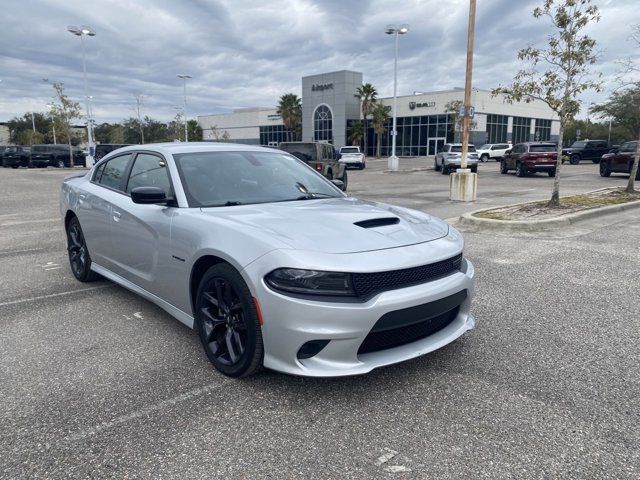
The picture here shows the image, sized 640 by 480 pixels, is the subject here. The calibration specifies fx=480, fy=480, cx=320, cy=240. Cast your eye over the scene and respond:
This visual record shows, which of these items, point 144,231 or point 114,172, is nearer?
point 144,231

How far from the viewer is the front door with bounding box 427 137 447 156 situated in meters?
55.5

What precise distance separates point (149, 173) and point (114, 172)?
898 millimetres

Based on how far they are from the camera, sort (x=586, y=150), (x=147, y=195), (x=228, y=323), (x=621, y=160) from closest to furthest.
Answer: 1. (x=228, y=323)
2. (x=147, y=195)
3. (x=621, y=160)
4. (x=586, y=150)

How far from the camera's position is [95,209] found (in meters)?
4.83

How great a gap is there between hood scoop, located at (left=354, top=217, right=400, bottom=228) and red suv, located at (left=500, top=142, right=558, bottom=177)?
22276 millimetres

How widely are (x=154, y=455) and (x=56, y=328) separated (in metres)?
2.24

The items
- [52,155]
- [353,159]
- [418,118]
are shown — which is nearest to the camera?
[353,159]

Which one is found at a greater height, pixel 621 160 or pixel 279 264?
pixel 621 160

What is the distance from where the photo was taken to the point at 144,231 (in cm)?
394

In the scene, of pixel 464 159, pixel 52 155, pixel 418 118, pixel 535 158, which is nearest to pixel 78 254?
Result: pixel 464 159

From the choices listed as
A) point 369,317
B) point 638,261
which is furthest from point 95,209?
point 638,261

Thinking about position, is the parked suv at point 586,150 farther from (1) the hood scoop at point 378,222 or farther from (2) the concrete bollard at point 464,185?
(1) the hood scoop at point 378,222

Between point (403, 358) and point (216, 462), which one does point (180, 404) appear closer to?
point (216, 462)

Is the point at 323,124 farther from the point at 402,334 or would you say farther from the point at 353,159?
the point at 402,334
